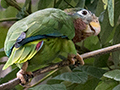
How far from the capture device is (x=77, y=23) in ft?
2.92

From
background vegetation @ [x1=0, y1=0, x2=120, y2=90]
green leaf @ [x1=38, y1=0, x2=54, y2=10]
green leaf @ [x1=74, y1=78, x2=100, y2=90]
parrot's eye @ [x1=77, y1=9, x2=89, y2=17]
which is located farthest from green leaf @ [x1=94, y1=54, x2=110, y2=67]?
green leaf @ [x1=38, y1=0, x2=54, y2=10]

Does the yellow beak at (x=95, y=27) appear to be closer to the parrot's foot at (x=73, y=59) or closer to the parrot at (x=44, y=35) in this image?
the parrot at (x=44, y=35)

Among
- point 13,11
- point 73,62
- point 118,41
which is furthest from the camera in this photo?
point 13,11

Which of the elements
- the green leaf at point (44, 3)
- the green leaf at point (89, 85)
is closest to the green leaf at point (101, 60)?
the green leaf at point (89, 85)

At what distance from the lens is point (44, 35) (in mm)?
713

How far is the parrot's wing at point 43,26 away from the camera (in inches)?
26.8

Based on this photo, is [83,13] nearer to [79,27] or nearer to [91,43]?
[79,27]

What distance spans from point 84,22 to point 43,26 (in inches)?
9.6

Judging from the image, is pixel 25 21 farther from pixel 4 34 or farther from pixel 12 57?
pixel 4 34

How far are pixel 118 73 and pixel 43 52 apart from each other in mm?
267

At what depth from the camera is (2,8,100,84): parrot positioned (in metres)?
0.66

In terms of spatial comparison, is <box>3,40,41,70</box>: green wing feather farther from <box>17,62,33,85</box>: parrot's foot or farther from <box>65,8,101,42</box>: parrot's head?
<box>65,8,101,42</box>: parrot's head

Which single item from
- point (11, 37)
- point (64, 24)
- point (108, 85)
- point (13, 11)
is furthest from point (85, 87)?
point (13, 11)

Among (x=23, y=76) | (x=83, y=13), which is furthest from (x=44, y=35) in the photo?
(x=83, y=13)
